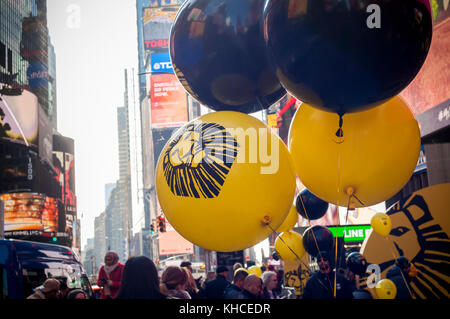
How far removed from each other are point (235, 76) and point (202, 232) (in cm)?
131

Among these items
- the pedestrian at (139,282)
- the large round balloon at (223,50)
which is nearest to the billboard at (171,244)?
the large round balloon at (223,50)

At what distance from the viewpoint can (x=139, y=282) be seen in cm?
360

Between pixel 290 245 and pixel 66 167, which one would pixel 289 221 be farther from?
pixel 66 167

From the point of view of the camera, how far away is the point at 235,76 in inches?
163

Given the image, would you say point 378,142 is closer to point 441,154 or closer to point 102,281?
point 102,281


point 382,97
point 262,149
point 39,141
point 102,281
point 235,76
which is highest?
point 39,141

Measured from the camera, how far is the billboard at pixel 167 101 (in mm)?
80812

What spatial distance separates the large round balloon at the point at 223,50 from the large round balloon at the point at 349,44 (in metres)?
0.62

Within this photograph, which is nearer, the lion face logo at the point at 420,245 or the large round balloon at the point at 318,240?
the large round balloon at the point at 318,240

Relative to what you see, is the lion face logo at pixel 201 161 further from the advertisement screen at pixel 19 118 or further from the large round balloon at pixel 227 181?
the advertisement screen at pixel 19 118

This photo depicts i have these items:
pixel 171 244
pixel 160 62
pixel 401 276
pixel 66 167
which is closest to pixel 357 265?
pixel 401 276

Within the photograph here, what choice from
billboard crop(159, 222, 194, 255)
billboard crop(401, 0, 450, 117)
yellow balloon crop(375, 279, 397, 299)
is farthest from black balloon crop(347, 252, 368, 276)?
billboard crop(159, 222, 194, 255)

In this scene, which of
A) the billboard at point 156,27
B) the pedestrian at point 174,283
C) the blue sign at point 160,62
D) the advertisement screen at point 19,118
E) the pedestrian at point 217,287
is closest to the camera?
the pedestrian at point 174,283

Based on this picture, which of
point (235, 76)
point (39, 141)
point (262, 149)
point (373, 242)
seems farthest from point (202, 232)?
point (39, 141)
